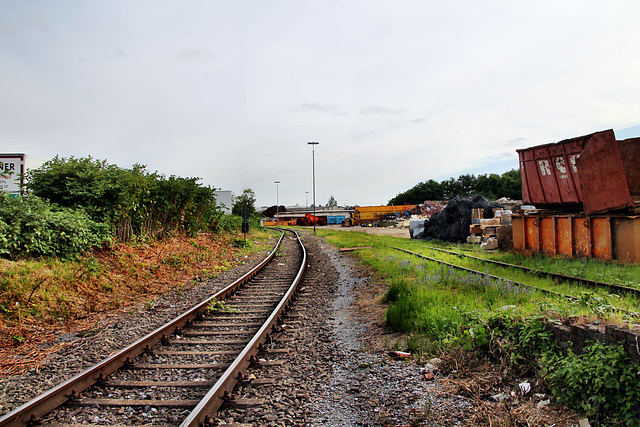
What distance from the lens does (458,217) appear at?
21797mm

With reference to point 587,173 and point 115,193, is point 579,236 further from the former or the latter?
point 115,193

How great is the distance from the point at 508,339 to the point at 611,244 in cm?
884

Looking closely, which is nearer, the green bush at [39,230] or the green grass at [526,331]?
the green grass at [526,331]

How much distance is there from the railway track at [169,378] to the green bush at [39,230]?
373 cm

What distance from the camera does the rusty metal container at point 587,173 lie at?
1111 centimetres

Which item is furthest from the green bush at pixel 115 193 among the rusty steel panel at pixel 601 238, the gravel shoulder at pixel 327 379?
the rusty steel panel at pixel 601 238

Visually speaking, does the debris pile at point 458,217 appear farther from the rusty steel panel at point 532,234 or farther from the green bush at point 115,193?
the green bush at point 115,193

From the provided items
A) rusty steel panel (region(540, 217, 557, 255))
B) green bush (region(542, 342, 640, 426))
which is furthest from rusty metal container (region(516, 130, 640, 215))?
green bush (region(542, 342, 640, 426))

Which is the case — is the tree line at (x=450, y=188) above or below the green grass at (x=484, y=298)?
above

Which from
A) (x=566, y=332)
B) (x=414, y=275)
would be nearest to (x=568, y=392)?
(x=566, y=332)

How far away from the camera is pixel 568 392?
341 centimetres

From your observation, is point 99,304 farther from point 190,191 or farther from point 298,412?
point 190,191

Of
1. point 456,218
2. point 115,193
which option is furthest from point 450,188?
point 115,193

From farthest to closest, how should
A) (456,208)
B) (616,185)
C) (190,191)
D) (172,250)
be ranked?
(456,208)
(190,191)
(172,250)
(616,185)
